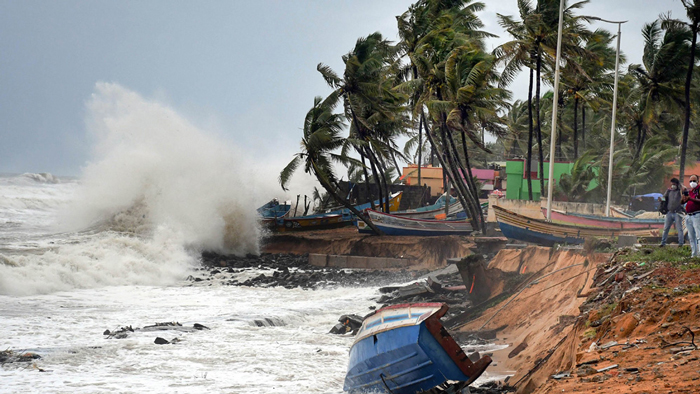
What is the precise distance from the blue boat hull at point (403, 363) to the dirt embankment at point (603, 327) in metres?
1.13

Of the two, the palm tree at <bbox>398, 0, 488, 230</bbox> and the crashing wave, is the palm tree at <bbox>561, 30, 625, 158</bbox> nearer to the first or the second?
the palm tree at <bbox>398, 0, 488, 230</bbox>

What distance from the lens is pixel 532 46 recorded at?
29.1 metres

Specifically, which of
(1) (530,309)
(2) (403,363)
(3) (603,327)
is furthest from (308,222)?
(3) (603,327)

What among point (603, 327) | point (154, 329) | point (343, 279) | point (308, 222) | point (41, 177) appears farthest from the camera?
point (41, 177)

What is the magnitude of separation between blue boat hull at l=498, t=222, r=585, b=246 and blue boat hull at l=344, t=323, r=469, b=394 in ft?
41.5

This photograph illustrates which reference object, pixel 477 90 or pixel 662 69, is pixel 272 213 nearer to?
pixel 477 90

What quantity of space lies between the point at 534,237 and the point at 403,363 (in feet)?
46.5

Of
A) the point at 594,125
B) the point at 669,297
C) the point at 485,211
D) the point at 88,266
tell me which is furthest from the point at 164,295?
the point at 594,125

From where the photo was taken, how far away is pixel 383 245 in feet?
100

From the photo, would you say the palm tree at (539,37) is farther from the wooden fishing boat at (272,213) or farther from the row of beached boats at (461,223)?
the wooden fishing boat at (272,213)

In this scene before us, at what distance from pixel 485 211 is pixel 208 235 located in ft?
55.0

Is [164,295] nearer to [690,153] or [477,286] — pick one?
[477,286]

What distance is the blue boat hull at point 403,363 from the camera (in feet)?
27.5

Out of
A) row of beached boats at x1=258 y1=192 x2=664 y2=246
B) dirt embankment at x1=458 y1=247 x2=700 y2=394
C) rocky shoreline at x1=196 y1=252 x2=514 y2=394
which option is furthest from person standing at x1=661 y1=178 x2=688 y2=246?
row of beached boats at x1=258 y1=192 x2=664 y2=246
